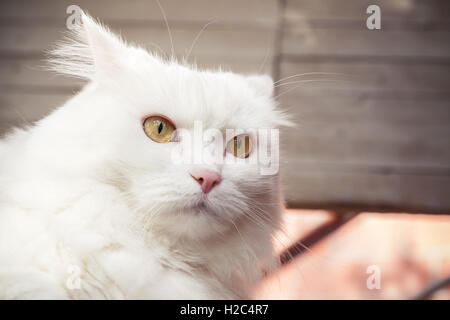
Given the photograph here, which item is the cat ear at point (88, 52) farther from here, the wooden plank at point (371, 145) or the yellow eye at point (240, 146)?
the wooden plank at point (371, 145)

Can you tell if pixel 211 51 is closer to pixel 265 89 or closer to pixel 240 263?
pixel 265 89

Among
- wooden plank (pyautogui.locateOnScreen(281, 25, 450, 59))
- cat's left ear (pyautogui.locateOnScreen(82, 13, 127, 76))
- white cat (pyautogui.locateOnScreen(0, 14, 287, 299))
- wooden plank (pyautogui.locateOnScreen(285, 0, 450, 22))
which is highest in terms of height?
wooden plank (pyautogui.locateOnScreen(285, 0, 450, 22))

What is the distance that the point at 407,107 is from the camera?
1351 mm

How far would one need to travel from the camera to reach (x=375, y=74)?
4.28ft

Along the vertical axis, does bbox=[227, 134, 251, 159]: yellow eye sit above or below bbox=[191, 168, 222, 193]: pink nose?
above

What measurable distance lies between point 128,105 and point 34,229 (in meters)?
0.25

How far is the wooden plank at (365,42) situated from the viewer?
117 cm

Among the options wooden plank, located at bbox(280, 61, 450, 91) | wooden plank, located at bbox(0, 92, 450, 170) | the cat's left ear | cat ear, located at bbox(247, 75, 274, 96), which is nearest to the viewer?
the cat's left ear

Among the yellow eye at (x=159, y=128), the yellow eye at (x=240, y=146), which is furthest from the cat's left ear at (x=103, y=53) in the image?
the yellow eye at (x=240, y=146)

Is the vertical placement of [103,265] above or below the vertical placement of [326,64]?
below

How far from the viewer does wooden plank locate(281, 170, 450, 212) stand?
1.39 m

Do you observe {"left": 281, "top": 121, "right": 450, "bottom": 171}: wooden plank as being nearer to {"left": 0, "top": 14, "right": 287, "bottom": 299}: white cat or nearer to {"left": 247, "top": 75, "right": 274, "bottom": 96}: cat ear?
{"left": 247, "top": 75, "right": 274, "bottom": 96}: cat ear

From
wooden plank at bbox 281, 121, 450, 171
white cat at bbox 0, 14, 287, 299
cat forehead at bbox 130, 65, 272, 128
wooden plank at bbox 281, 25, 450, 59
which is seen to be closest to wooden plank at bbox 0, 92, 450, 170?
wooden plank at bbox 281, 121, 450, 171

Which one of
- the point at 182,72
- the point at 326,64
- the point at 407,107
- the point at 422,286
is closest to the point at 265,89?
the point at 182,72
